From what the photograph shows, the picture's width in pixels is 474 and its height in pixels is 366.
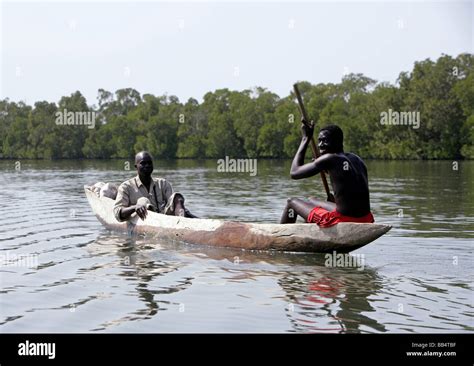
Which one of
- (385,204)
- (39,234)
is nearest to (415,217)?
(385,204)

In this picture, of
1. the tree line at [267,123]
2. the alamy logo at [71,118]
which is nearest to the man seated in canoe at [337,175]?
the alamy logo at [71,118]

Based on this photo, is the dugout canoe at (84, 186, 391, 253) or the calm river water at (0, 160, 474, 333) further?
the dugout canoe at (84, 186, 391, 253)

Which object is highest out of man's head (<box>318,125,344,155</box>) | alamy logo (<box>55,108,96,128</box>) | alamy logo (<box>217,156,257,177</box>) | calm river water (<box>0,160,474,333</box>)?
alamy logo (<box>55,108,96,128</box>)

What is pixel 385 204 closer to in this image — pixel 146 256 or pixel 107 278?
pixel 146 256

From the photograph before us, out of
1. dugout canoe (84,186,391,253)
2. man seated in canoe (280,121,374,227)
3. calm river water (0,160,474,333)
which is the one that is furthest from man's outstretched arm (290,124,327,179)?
calm river water (0,160,474,333)

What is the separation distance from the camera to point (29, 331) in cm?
613

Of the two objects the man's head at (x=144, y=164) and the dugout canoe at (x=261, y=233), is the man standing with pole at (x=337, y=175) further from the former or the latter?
the man's head at (x=144, y=164)

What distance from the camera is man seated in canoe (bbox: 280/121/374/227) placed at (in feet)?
28.8

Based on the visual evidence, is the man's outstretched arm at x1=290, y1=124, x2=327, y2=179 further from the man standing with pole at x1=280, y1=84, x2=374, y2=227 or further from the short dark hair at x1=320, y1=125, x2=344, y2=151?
the short dark hair at x1=320, y1=125, x2=344, y2=151

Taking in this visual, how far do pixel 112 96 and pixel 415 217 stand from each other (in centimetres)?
11040

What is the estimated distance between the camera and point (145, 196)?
1185 centimetres

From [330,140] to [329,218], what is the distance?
1035 mm
